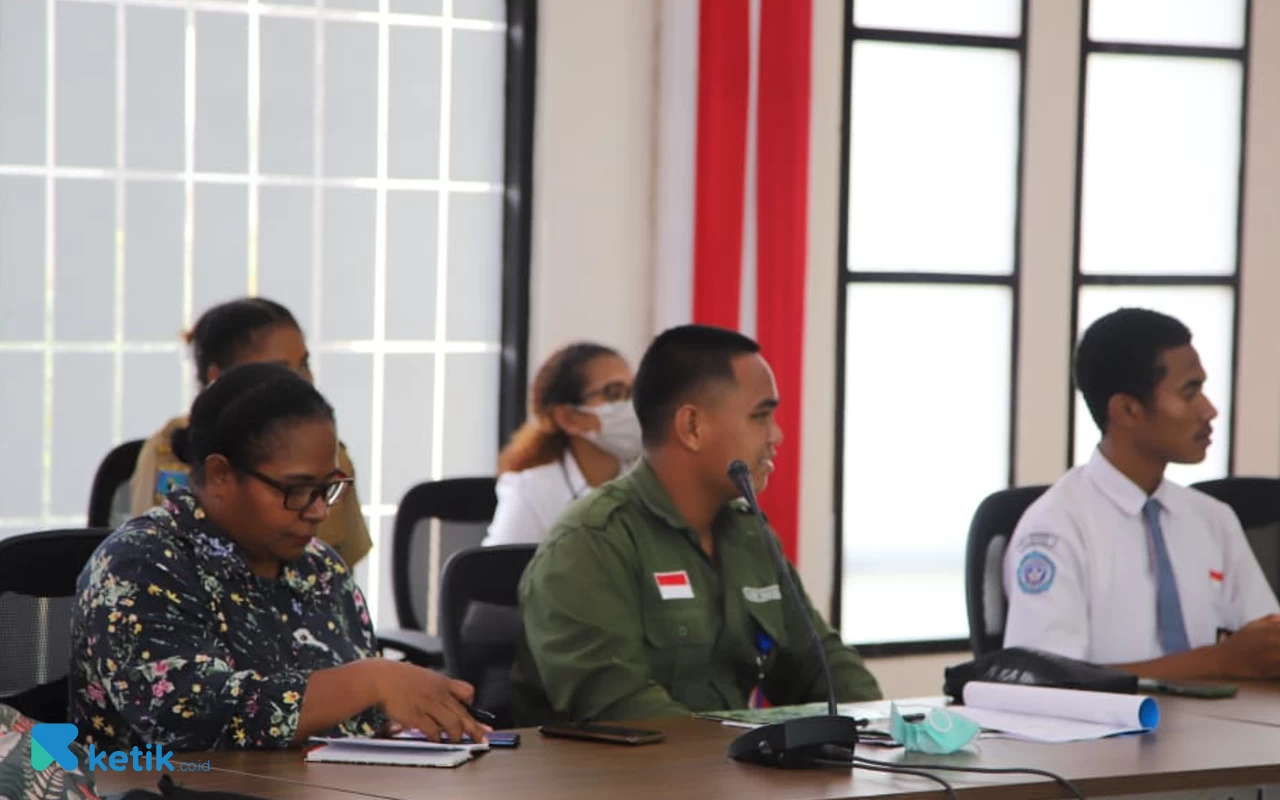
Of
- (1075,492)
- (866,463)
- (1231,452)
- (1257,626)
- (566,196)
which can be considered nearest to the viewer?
(1257,626)

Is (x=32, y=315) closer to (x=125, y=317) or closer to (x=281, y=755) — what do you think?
(x=125, y=317)

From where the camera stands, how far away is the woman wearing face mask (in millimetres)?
4547

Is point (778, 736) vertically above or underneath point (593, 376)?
underneath

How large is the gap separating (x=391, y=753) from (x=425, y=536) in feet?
6.95

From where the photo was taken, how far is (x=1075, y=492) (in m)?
3.51

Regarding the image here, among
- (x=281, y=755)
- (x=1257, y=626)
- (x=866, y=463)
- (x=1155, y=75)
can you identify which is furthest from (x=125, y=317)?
(x=1155, y=75)

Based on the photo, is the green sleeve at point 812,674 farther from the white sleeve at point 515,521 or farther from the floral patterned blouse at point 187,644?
the white sleeve at point 515,521

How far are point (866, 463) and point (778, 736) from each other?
3.69 metres

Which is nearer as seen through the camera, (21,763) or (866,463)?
(21,763)

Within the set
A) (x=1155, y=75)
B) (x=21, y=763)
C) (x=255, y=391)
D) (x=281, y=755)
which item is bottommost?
(x=281, y=755)

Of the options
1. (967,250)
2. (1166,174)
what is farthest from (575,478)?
(1166,174)

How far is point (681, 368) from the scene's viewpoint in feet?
10.6

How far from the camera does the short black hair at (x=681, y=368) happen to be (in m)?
3.22

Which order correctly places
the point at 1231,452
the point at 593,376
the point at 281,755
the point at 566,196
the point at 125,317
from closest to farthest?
the point at 281,755
the point at 593,376
the point at 125,317
the point at 566,196
the point at 1231,452
